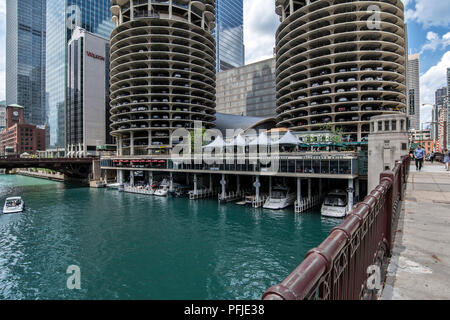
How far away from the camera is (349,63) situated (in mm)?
67188

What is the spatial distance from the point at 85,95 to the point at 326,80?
367 ft

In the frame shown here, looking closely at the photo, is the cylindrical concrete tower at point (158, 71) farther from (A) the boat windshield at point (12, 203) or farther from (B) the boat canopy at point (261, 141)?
(B) the boat canopy at point (261, 141)

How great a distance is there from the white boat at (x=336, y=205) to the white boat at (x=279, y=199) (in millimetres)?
6816

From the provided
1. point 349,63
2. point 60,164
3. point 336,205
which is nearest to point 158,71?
point 60,164

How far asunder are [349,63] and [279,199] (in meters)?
47.2

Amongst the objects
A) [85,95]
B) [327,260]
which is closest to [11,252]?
[327,260]

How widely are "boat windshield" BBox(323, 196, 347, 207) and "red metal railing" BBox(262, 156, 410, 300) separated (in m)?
35.2

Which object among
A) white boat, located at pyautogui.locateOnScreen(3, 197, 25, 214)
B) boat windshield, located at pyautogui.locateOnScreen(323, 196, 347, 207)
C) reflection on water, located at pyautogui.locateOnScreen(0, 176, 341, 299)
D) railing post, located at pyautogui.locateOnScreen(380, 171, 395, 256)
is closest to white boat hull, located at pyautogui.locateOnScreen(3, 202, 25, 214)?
white boat, located at pyautogui.locateOnScreen(3, 197, 25, 214)

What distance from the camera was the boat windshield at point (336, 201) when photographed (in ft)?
125

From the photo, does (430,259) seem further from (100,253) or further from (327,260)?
(100,253)

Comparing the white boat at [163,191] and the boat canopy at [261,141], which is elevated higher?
the boat canopy at [261,141]

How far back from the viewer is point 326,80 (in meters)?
72.1

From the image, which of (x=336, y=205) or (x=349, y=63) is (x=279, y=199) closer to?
(x=336, y=205)

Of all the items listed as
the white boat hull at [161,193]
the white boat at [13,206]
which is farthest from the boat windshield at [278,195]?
the white boat at [13,206]
